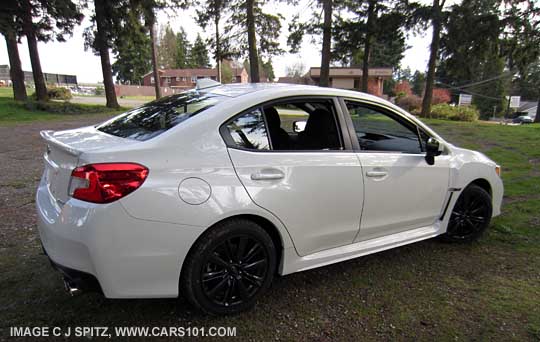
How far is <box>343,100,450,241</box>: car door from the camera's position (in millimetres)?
2963

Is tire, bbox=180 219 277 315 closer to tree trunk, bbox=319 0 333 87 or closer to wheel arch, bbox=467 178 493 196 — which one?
wheel arch, bbox=467 178 493 196

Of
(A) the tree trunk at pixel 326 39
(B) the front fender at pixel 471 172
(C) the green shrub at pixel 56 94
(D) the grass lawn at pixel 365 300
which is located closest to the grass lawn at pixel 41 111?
(C) the green shrub at pixel 56 94

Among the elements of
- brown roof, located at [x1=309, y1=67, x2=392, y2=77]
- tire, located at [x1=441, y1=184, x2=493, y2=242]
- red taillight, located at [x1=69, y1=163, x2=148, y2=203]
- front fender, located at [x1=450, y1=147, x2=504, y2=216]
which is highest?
brown roof, located at [x1=309, y1=67, x2=392, y2=77]

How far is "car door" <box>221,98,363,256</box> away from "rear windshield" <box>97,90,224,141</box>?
351 millimetres

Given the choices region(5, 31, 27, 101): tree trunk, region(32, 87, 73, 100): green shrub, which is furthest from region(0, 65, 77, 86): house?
region(5, 31, 27, 101): tree trunk

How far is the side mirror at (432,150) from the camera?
125 inches

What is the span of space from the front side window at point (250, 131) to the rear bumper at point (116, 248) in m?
0.69

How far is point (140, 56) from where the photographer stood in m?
68.1

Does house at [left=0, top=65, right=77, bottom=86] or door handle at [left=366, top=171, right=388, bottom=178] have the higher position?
house at [left=0, top=65, right=77, bottom=86]

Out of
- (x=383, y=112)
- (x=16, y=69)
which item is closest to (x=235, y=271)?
(x=383, y=112)

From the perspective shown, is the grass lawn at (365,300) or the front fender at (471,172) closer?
the grass lawn at (365,300)

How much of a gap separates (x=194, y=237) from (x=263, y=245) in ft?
1.75

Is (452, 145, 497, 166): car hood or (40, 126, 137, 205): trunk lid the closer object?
(40, 126, 137, 205): trunk lid

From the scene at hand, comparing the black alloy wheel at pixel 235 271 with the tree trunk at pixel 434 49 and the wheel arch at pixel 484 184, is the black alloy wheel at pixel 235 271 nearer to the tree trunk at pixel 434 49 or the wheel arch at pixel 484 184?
the wheel arch at pixel 484 184
